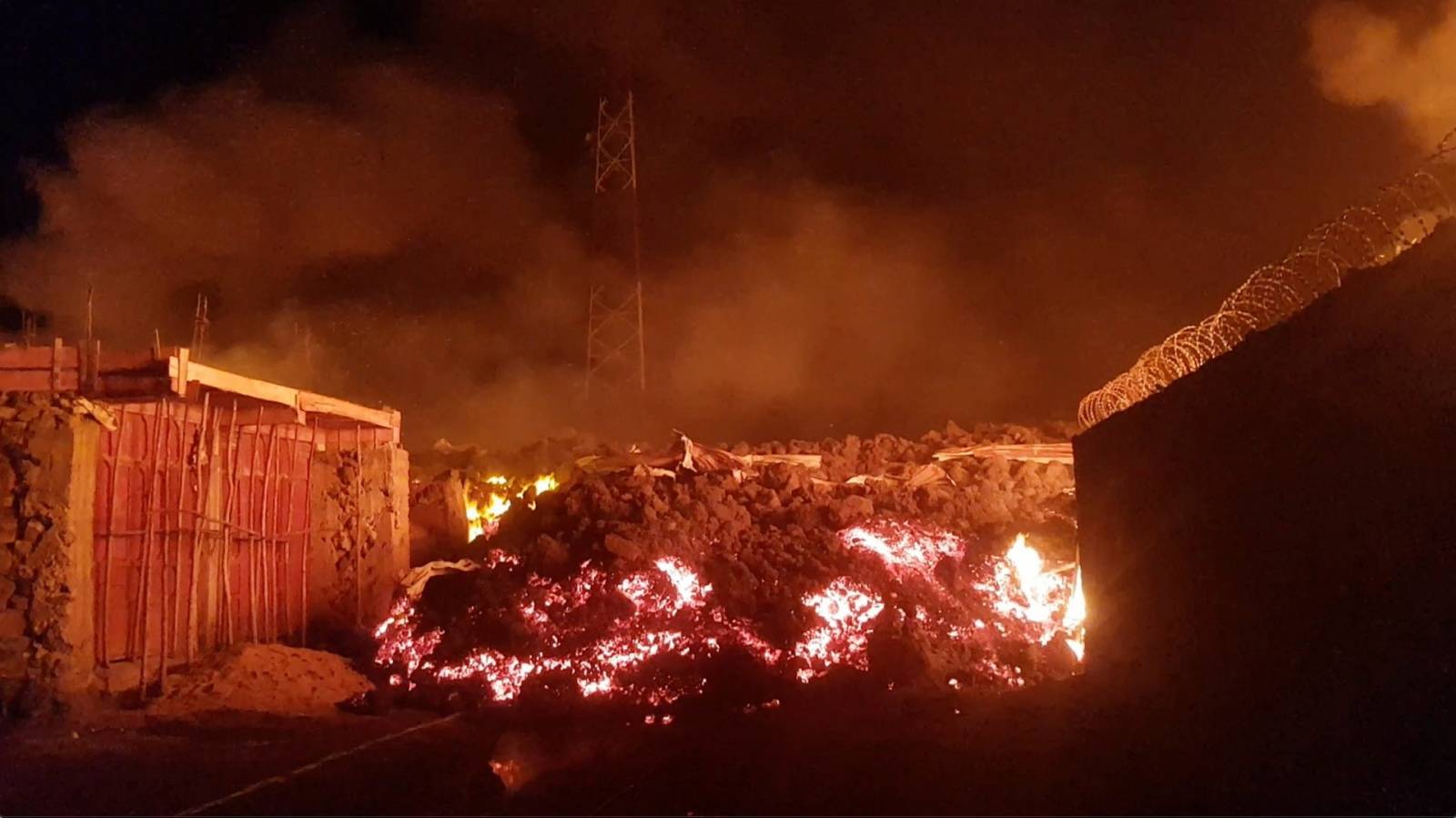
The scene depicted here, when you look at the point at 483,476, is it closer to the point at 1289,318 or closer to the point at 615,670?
the point at 615,670

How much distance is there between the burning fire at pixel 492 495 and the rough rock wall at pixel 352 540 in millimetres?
2616

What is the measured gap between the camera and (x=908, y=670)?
10305mm

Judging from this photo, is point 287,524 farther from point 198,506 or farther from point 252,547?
point 198,506

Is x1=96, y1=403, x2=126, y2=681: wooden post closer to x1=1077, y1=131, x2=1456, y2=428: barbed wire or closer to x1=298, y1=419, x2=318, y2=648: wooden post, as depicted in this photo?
x1=298, y1=419, x2=318, y2=648: wooden post

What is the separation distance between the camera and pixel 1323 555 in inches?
206

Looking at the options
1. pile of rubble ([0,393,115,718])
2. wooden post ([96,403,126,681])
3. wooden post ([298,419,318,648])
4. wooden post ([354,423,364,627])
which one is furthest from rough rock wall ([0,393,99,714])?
wooden post ([354,423,364,627])

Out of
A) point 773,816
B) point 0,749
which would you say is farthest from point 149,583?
point 773,816

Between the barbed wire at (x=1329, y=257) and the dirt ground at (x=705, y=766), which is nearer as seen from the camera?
the barbed wire at (x=1329, y=257)

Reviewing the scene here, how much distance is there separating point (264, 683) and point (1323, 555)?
9.00 meters

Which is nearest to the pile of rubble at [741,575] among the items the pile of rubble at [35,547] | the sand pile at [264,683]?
the sand pile at [264,683]

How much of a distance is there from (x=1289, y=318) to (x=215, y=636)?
33.1 ft

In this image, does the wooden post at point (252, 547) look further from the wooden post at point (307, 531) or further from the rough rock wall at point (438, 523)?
the rough rock wall at point (438, 523)

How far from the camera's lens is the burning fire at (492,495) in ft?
51.7

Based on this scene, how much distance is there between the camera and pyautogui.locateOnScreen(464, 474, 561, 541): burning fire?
15766 mm
